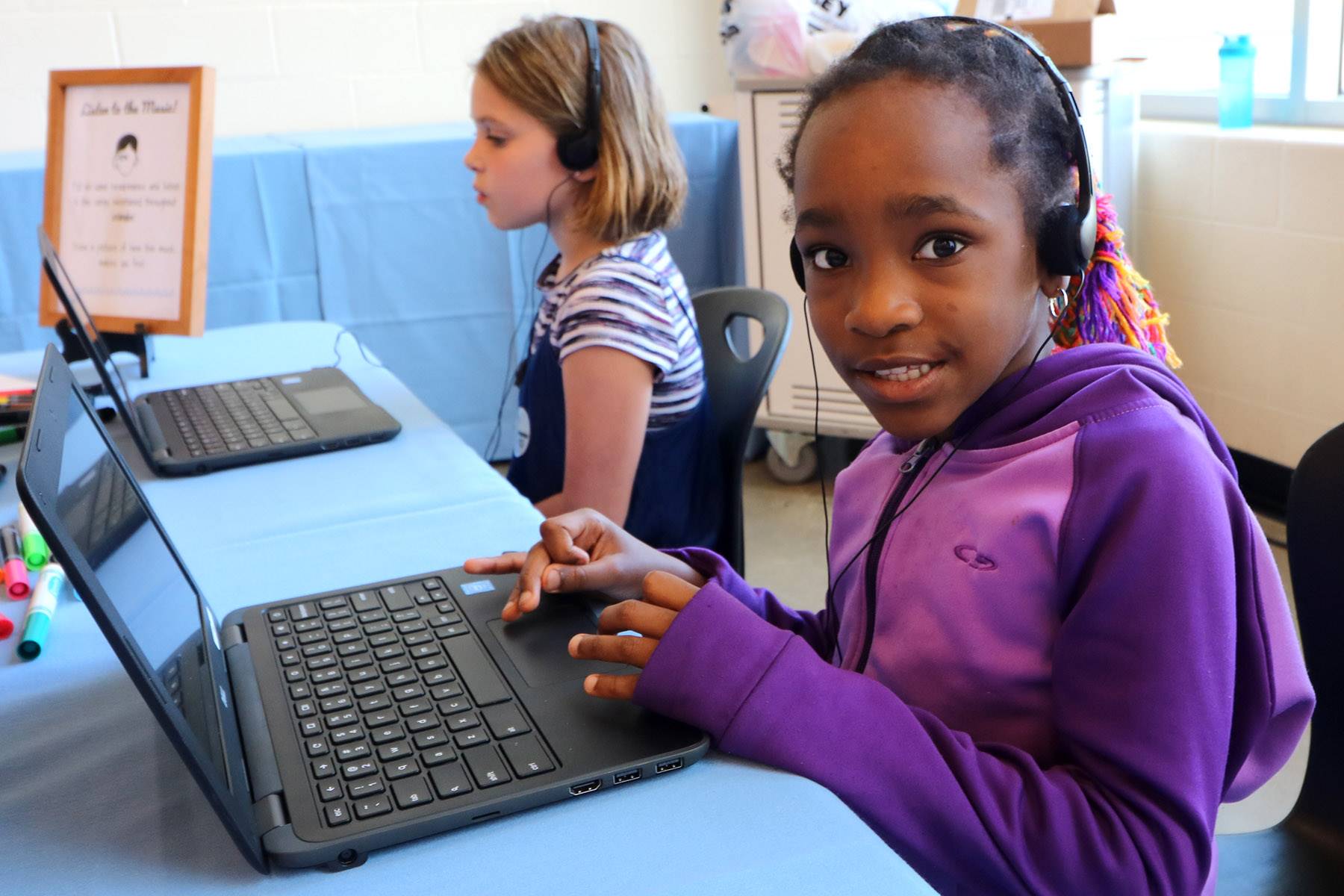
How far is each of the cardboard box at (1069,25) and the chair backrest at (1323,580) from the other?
5.51 ft

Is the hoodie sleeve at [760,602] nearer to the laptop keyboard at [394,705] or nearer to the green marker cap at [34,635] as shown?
the laptop keyboard at [394,705]

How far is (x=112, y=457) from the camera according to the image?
2.59 feet

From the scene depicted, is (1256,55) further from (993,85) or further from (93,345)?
(93,345)

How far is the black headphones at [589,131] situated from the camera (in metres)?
1.59

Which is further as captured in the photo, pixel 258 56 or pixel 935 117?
pixel 258 56

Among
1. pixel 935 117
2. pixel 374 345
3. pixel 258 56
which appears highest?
pixel 258 56

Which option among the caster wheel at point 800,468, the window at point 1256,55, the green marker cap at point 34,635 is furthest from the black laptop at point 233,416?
the window at point 1256,55

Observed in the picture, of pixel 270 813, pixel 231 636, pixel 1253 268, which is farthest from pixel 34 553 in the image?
pixel 1253 268

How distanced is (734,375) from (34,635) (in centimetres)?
90

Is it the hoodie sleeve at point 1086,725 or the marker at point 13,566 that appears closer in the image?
the hoodie sleeve at point 1086,725

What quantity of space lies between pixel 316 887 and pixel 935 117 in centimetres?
53

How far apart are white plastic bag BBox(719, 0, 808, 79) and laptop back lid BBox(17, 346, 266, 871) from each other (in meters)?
2.14

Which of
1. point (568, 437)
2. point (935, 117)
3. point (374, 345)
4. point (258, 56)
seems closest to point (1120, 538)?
point (935, 117)

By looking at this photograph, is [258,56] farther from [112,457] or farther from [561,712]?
[561,712]
